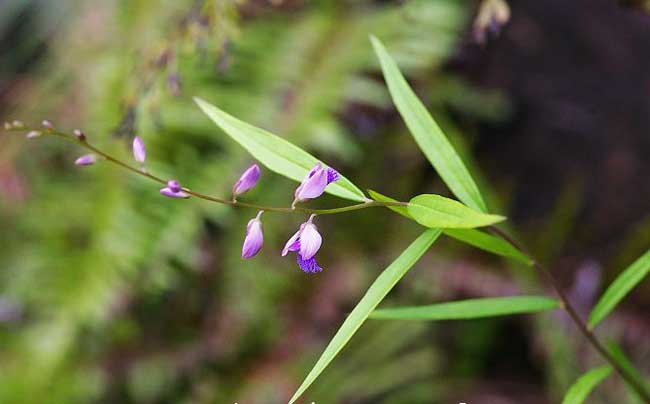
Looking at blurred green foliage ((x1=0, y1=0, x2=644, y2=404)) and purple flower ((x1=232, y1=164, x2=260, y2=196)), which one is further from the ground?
purple flower ((x1=232, y1=164, x2=260, y2=196))

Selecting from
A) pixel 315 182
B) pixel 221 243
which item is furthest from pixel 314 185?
pixel 221 243

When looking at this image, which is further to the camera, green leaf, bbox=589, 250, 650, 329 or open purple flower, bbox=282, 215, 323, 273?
green leaf, bbox=589, 250, 650, 329

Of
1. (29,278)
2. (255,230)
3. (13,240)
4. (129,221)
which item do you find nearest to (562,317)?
(129,221)

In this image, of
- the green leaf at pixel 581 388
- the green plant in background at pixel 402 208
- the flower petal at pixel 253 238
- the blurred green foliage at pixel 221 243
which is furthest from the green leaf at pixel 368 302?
the blurred green foliage at pixel 221 243

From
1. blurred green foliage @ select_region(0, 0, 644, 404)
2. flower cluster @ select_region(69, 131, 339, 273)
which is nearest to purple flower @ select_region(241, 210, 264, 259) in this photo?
flower cluster @ select_region(69, 131, 339, 273)

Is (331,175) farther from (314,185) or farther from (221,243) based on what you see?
(221,243)

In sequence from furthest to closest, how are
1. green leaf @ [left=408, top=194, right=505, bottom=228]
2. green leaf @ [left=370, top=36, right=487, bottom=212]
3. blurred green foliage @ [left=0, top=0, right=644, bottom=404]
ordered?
blurred green foliage @ [left=0, top=0, right=644, bottom=404], green leaf @ [left=370, top=36, right=487, bottom=212], green leaf @ [left=408, top=194, right=505, bottom=228]

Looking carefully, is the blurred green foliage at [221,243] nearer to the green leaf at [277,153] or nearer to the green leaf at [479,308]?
the green leaf at [479,308]

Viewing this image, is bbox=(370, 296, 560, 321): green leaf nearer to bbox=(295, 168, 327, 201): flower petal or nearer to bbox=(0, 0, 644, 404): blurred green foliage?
bbox=(295, 168, 327, 201): flower petal
